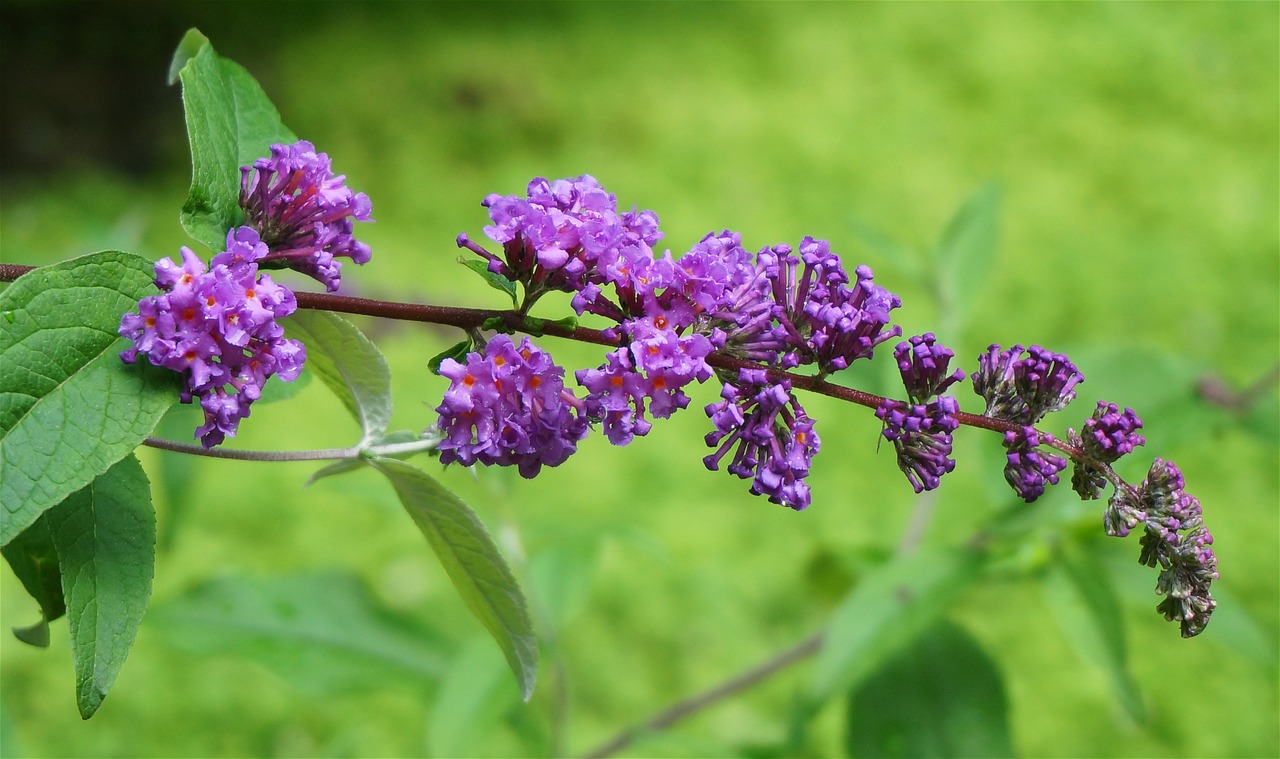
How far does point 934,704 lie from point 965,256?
50 centimetres

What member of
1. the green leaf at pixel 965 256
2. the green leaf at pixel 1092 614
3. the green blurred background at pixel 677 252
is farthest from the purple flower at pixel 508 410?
the green leaf at pixel 965 256

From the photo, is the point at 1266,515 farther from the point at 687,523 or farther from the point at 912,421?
the point at 912,421

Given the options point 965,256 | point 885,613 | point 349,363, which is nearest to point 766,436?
point 349,363

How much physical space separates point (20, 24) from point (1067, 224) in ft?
7.72

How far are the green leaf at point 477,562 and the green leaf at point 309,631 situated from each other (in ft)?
1.93

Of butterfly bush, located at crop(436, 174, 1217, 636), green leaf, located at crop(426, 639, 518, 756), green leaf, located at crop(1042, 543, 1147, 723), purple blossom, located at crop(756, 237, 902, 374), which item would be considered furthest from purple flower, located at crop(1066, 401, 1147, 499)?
green leaf, located at crop(426, 639, 518, 756)

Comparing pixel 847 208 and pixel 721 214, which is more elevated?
pixel 847 208

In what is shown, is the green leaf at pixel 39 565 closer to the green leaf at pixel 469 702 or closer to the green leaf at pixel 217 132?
the green leaf at pixel 217 132

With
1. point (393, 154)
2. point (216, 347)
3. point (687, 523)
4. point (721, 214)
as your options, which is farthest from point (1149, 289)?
point (216, 347)

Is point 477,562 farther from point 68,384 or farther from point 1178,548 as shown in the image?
point 1178,548

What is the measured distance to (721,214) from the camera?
7.02ft

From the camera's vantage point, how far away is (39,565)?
2.01ft

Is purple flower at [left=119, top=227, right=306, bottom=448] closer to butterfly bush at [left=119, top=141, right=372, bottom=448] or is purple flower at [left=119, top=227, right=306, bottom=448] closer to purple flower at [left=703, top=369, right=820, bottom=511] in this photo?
butterfly bush at [left=119, top=141, right=372, bottom=448]

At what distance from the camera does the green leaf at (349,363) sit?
0.60m
